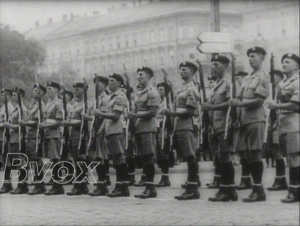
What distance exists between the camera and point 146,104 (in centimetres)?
879

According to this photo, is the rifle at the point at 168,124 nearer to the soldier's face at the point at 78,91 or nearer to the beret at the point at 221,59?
the beret at the point at 221,59

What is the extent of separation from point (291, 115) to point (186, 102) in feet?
5.36

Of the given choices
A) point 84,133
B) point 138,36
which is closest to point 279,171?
point 138,36

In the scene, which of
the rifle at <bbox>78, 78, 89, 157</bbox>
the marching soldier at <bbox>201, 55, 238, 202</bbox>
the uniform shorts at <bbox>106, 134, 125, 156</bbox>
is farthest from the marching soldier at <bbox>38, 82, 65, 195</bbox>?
the marching soldier at <bbox>201, 55, 238, 202</bbox>

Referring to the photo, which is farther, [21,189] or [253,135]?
[21,189]

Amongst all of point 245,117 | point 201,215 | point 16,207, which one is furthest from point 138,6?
point 16,207

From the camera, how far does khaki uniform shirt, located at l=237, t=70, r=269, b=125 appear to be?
746 cm

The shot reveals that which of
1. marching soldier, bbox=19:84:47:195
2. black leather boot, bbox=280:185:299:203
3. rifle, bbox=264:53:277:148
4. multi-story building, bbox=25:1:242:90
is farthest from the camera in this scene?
marching soldier, bbox=19:84:47:195

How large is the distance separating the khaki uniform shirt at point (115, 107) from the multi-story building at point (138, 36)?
447mm

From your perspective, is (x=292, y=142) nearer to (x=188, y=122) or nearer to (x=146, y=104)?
(x=188, y=122)

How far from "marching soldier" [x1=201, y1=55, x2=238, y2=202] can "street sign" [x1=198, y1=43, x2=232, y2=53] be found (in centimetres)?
25

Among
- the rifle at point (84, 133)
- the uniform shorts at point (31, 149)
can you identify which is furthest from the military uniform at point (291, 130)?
the uniform shorts at point (31, 149)

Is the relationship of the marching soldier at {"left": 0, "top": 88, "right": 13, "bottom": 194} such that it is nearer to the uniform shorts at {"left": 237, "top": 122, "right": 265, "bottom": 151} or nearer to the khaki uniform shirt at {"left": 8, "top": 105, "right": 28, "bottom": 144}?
the khaki uniform shirt at {"left": 8, "top": 105, "right": 28, "bottom": 144}

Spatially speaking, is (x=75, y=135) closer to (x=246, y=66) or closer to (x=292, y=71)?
(x=246, y=66)
